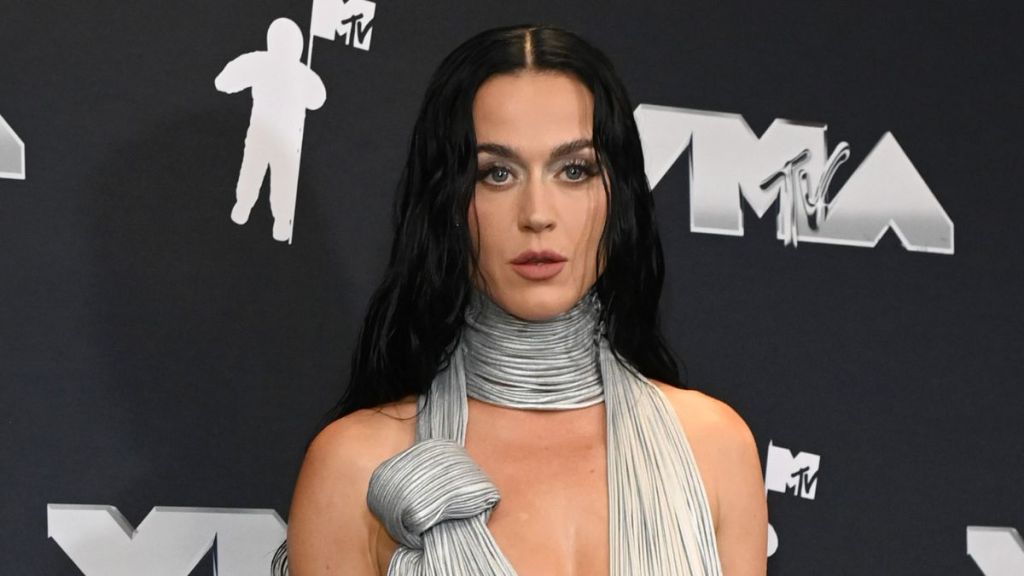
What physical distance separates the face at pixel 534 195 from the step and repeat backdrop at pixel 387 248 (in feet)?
1.95

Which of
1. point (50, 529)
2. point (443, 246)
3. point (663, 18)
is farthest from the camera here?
point (663, 18)

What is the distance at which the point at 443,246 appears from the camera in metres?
1.84

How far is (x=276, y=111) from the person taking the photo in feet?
7.71

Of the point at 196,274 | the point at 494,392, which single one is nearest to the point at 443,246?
the point at 494,392

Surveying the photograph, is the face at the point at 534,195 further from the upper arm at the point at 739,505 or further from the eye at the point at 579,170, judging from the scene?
the upper arm at the point at 739,505

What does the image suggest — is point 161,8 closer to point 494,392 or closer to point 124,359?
point 124,359

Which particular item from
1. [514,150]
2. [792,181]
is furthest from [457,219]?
[792,181]

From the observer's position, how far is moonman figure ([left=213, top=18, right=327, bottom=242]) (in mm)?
2330

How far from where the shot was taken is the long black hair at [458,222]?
72.3 inches

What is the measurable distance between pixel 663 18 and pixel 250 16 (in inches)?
26.7

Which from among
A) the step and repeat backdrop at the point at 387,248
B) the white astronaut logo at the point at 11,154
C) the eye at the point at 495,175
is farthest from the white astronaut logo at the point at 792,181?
the white astronaut logo at the point at 11,154

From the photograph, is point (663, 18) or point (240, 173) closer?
point (240, 173)

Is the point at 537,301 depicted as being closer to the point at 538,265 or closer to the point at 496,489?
the point at 538,265

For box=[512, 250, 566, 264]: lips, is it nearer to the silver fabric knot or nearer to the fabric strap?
the fabric strap
